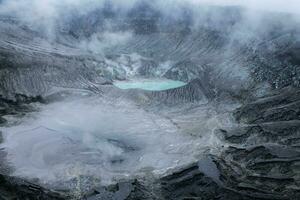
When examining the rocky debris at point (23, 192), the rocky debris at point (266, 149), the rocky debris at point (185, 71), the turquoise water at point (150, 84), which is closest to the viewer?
the rocky debris at point (23, 192)

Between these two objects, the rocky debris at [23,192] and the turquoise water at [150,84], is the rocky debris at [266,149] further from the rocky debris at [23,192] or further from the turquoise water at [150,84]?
the turquoise water at [150,84]

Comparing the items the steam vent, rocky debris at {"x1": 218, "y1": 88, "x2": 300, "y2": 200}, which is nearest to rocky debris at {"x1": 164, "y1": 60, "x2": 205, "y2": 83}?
the steam vent

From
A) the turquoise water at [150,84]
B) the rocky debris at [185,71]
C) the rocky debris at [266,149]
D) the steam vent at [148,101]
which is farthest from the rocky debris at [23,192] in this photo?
the rocky debris at [185,71]

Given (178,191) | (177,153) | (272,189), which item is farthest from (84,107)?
(272,189)

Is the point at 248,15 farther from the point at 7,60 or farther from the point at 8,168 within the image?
the point at 8,168

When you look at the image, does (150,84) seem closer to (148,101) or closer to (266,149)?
(148,101)
